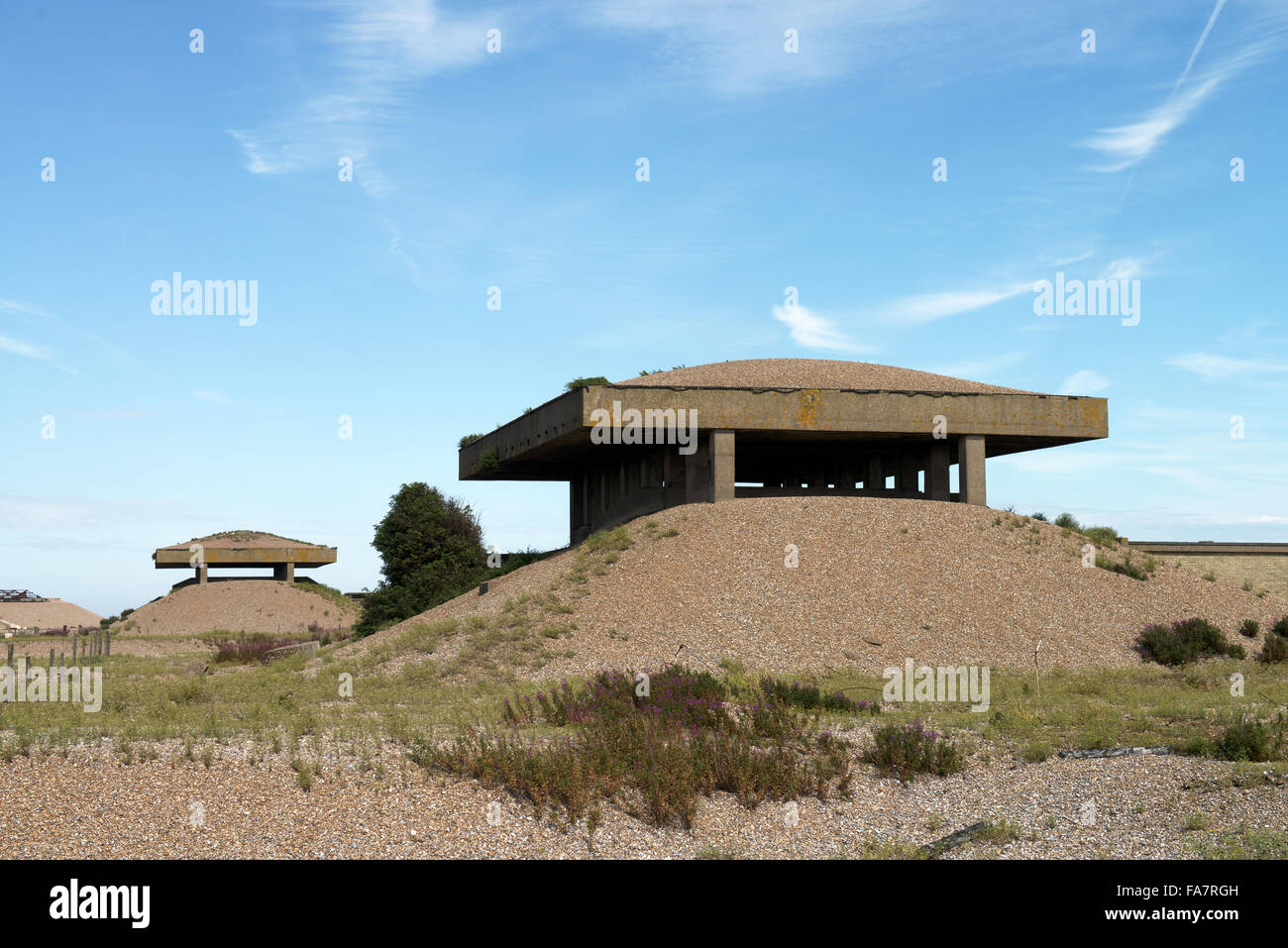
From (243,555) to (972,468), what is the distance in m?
46.3

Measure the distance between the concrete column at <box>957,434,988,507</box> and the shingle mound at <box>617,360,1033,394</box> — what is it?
1687mm

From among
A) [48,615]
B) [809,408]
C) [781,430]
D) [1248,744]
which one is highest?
[809,408]

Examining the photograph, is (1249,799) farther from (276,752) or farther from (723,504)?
(723,504)

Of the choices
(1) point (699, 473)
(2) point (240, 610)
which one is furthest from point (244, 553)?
(1) point (699, 473)

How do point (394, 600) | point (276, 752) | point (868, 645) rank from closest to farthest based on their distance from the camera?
point (276, 752), point (868, 645), point (394, 600)

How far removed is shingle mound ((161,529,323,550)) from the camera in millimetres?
64375

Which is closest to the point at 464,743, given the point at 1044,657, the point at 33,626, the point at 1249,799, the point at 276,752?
the point at 276,752

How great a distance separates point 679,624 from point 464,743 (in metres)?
13.7

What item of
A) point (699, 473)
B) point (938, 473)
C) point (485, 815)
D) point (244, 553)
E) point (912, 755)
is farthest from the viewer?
point (244, 553)

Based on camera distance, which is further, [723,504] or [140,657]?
[140,657]

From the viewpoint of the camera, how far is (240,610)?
5850 cm

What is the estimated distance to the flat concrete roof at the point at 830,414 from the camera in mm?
32031

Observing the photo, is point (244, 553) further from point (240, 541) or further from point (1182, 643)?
point (1182, 643)

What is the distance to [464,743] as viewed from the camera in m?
12.5
